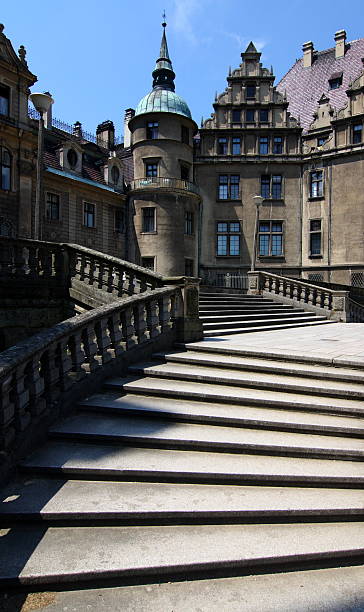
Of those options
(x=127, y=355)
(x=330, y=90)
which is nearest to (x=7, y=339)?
(x=127, y=355)

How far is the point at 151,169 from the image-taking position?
31.8 m

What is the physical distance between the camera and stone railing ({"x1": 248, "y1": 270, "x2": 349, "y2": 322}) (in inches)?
684

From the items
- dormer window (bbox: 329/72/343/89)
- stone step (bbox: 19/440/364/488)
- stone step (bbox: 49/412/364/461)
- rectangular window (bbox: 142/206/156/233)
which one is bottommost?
stone step (bbox: 19/440/364/488)

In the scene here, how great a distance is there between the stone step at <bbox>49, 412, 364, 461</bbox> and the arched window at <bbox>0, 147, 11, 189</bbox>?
21.1 meters

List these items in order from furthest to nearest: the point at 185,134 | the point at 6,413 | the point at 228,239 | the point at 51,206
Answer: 1. the point at 228,239
2. the point at 185,134
3. the point at 51,206
4. the point at 6,413

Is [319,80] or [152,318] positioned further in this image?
[319,80]

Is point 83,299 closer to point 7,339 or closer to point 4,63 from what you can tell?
point 7,339

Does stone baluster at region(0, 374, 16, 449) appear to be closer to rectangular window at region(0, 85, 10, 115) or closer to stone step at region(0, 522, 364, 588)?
stone step at region(0, 522, 364, 588)

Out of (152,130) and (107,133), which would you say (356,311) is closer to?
(152,130)

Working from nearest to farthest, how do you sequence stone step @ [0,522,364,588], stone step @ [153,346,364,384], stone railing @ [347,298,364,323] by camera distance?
stone step @ [0,522,364,588]
stone step @ [153,346,364,384]
stone railing @ [347,298,364,323]

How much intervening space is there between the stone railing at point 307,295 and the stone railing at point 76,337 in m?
9.30

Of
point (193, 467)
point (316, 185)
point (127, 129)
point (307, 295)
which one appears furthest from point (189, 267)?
point (193, 467)

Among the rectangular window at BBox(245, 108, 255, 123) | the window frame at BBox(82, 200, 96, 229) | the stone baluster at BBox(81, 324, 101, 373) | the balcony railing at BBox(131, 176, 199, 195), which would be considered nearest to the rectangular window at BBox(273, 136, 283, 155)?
the rectangular window at BBox(245, 108, 255, 123)

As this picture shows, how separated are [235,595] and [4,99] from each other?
86.6 feet
